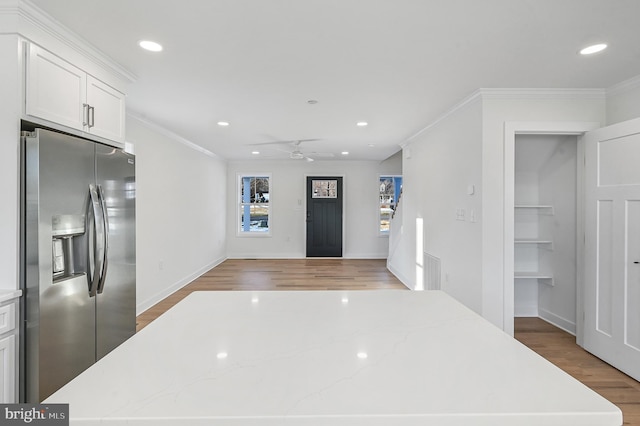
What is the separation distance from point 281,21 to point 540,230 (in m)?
3.58

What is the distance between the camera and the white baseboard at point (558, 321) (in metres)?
3.45

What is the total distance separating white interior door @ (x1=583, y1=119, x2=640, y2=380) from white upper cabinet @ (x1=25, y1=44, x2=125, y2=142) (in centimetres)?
400

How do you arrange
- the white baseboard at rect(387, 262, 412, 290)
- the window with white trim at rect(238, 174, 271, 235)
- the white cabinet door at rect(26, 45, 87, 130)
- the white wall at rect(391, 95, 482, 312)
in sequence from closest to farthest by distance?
the white cabinet door at rect(26, 45, 87, 130)
the white wall at rect(391, 95, 482, 312)
the white baseboard at rect(387, 262, 412, 290)
the window with white trim at rect(238, 174, 271, 235)

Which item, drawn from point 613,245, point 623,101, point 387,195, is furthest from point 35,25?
point 387,195

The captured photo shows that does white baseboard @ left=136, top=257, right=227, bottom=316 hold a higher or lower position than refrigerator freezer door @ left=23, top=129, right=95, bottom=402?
lower

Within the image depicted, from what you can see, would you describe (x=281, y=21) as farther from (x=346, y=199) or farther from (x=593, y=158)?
(x=346, y=199)

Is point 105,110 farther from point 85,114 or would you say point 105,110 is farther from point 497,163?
point 497,163

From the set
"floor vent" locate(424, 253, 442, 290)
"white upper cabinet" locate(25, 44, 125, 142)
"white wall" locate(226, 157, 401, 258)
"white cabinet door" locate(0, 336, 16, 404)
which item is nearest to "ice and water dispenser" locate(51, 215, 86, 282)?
"white cabinet door" locate(0, 336, 16, 404)

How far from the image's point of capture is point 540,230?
3795 mm

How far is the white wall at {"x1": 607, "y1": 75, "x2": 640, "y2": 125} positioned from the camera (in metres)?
2.81

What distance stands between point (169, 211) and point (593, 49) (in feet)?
16.1

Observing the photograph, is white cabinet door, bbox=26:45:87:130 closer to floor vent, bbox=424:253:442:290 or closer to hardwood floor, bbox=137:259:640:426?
hardwood floor, bbox=137:259:640:426

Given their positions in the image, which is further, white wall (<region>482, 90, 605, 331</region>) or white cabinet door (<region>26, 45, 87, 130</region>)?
white wall (<region>482, 90, 605, 331</region>)

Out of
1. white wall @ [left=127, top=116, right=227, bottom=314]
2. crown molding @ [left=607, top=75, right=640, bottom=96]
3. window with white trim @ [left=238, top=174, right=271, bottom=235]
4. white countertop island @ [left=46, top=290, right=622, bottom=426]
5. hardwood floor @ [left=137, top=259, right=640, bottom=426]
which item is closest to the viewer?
white countertop island @ [left=46, top=290, right=622, bottom=426]
